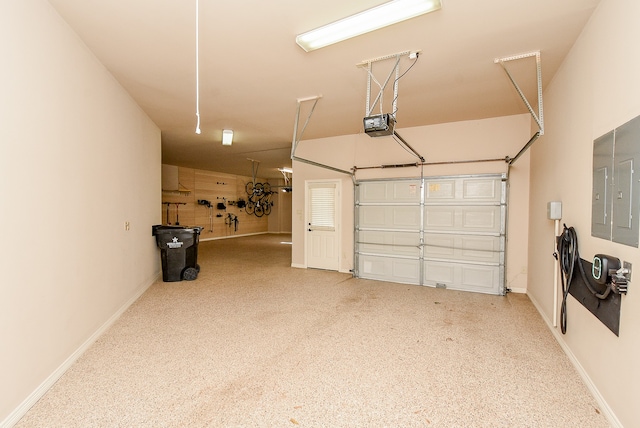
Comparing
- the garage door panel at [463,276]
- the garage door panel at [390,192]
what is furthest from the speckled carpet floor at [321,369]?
the garage door panel at [390,192]

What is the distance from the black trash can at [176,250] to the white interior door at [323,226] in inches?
89.7

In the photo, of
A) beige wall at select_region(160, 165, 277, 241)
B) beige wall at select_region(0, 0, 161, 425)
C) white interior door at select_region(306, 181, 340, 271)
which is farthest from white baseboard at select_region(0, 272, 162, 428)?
beige wall at select_region(160, 165, 277, 241)

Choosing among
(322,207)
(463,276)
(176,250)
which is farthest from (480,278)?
(176,250)

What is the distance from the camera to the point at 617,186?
1.81 m

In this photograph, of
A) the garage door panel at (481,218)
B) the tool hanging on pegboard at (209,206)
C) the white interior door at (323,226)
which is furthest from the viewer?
the tool hanging on pegboard at (209,206)

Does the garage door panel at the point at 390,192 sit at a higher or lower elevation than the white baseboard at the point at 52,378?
higher

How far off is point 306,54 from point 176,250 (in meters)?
3.84

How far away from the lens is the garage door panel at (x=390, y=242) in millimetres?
5172

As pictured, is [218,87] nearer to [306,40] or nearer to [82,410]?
[306,40]

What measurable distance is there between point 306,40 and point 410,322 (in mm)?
3090

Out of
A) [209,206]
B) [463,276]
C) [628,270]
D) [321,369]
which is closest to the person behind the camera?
[628,270]

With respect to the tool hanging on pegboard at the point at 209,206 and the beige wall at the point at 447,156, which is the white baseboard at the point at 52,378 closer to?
the beige wall at the point at 447,156

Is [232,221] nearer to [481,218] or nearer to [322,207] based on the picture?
[322,207]

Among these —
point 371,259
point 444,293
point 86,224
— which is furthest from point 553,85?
point 86,224
